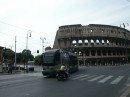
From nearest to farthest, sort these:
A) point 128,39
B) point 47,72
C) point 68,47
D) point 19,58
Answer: point 47,72 < point 68,47 < point 128,39 < point 19,58

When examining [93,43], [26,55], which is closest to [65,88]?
[26,55]

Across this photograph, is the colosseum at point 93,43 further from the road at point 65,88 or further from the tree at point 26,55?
the road at point 65,88

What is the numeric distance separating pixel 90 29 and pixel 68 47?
12440mm

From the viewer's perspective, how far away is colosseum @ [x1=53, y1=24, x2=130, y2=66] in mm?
105125

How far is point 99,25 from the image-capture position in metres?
110

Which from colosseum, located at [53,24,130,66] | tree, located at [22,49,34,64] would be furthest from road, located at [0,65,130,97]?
colosseum, located at [53,24,130,66]

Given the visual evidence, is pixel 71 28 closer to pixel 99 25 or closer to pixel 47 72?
pixel 99 25

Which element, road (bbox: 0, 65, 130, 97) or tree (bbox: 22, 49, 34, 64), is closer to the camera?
road (bbox: 0, 65, 130, 97)

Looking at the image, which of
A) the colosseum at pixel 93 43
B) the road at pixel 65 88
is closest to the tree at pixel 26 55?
the colosseum at pixel 93 43

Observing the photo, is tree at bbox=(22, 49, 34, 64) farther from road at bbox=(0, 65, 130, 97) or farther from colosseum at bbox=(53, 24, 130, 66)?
road at bbox=(0, 65, 130, 97)

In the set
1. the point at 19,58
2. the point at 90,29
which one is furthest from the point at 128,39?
the point at 19,58

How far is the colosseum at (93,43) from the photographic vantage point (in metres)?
105

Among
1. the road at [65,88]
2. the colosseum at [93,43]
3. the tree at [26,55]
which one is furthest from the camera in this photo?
the colosseum at [93,43]

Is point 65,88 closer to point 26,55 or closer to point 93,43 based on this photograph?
point 26,55
